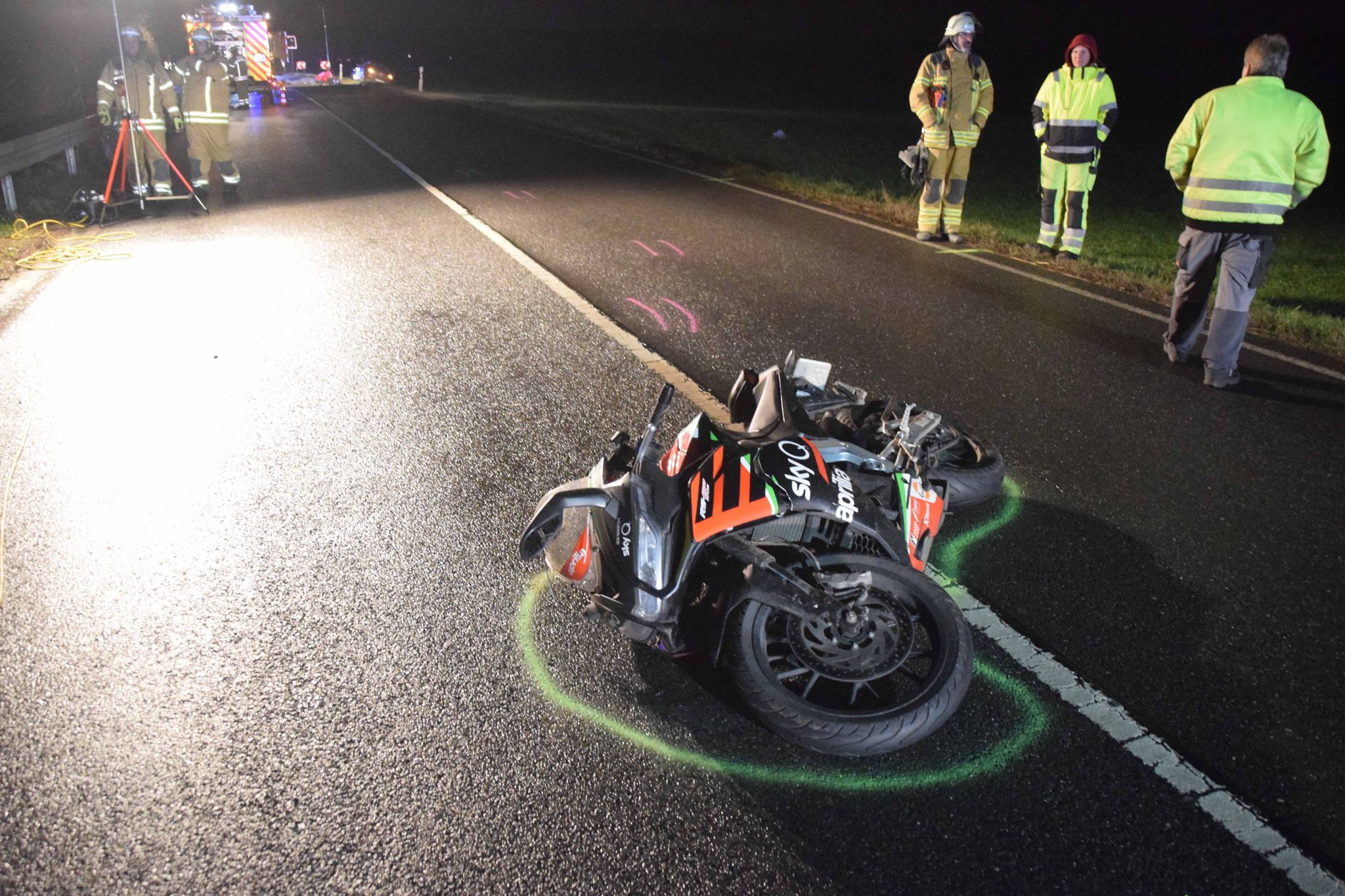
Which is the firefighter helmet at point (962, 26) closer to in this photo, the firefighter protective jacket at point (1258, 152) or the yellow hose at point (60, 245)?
the firefighter protective jacket at point (1258, 152)

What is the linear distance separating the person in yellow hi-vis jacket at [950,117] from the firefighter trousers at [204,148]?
8748mm

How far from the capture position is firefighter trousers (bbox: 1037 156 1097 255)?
9312 mm

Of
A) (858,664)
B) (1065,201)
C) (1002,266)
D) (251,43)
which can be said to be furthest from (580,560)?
(251,43)

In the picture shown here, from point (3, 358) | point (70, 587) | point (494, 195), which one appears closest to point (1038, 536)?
point (70, 587)

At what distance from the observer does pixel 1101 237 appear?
38.4ft

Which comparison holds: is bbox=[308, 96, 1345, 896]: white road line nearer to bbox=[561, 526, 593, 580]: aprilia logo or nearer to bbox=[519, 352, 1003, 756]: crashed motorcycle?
bbox=[519, 352, 1003, 756]: crashed motorcycle

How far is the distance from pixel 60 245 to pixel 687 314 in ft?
22.7

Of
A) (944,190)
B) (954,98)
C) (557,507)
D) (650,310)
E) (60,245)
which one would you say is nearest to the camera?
(557,507)

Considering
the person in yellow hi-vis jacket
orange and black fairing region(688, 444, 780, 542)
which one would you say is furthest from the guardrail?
orange and black fairing region(688, 444, 780, 542)

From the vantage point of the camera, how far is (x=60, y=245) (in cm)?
995

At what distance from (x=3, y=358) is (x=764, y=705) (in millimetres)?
5965

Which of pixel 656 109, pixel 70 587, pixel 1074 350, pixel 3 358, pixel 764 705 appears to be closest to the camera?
pixel 764 705

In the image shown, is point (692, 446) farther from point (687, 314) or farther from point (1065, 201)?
point (1065, 201)

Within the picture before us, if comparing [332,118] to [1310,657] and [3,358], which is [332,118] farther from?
[1310,657]
